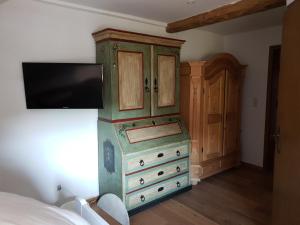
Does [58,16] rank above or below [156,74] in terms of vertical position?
above

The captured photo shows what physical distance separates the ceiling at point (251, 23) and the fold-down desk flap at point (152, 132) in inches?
63.9

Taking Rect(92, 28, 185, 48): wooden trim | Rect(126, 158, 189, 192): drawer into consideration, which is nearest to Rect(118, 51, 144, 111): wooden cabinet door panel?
Rect(92, 28, 185, 48): wooden trim

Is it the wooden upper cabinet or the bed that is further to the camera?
the wooden upper cabinet

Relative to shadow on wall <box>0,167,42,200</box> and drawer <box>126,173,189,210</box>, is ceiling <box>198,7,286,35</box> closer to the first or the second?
drawer <box>126,173,189,210</box>

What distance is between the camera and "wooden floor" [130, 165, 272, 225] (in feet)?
7.55

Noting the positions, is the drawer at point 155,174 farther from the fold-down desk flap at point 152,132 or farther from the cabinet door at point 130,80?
the cabinet door at point 130,80

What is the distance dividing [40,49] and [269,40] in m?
3.15

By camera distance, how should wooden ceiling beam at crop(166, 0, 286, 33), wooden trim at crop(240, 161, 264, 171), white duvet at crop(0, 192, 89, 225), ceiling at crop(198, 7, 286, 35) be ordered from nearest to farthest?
white duvet at crop(0, 192, 89, 225) < wooden ceiling beam at crop(166, 0, 286, 33) < ceiling at crop(198, 7, 286, 35) < wooden trim at crop(240, 161, 264, 171)

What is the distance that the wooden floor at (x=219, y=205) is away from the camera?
2303mm

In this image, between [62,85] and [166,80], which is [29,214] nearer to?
[62,85]

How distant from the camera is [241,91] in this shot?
365 cm

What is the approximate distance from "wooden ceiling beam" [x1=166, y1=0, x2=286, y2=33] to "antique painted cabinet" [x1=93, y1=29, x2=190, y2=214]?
1.04 ft

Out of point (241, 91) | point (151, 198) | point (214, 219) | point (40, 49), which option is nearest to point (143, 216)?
point (151, 198)

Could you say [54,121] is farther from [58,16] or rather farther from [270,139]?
[270,139]
